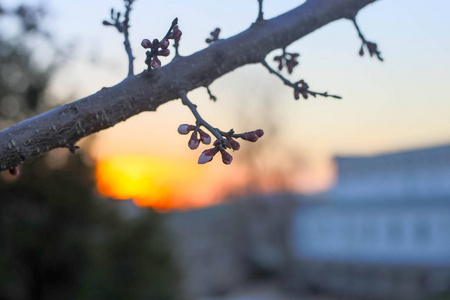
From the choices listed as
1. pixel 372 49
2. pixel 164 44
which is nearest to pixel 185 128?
pixel 164 44

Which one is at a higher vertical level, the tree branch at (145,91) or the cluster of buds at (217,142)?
the tree branch at (145,91)

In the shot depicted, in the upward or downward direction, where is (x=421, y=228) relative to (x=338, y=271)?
upward

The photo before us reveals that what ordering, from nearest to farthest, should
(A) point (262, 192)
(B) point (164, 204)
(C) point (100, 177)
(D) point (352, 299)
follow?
(C) point (100, 177) → (B) point (164, 204) → (D) point (352, 299) → (A) point (262, 192)

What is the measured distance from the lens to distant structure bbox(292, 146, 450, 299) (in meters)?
26.7

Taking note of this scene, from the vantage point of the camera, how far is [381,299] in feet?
91.6

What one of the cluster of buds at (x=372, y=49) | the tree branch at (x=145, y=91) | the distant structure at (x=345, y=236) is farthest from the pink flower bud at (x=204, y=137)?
the distant structure at (x=345, y=236)

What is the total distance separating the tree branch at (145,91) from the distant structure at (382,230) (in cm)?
2589

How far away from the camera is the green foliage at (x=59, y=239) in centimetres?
775

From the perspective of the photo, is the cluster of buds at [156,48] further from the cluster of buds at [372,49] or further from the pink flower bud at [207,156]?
the cluster of buds at [372,49]

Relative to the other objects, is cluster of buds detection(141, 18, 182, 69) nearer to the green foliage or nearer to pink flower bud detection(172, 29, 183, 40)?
pink flower bud detection(172, 29, 183, 40)

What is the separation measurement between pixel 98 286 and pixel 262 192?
2434 cm

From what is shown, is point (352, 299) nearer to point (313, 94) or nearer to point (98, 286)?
point (98, 286)

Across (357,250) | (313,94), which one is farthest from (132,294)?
(357,250)

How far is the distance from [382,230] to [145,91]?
96.9ft
